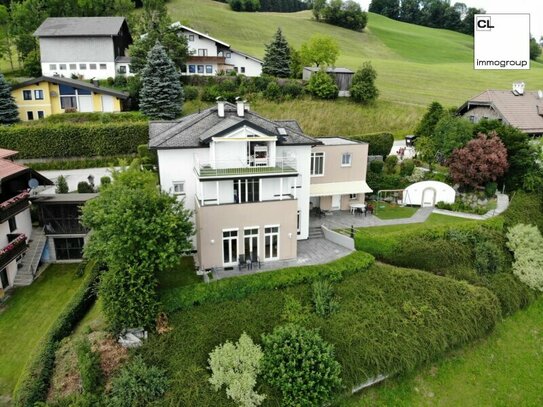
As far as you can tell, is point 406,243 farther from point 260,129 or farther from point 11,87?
point 11,87

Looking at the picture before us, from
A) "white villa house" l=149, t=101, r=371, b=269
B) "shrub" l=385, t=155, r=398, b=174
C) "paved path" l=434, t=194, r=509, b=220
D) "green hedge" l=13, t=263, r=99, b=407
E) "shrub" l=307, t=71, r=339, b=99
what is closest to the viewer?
"green hedge" l=13, t=263, r=99, b=407

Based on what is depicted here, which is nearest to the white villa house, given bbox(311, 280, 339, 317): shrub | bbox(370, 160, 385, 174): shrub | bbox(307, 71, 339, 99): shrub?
bbox(311, 280, 339, 317): shrub

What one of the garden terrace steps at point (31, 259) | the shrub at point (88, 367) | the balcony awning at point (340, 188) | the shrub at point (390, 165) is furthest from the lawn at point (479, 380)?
the garden terrace steps at point (31, 259)

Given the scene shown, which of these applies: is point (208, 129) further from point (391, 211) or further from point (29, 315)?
point (391, 211)

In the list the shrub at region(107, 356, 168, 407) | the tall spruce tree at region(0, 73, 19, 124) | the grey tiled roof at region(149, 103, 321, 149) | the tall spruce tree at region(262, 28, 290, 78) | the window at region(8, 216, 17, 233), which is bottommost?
the shrub at region(107, 356, 168, 407)

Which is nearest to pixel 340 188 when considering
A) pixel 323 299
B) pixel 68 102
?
pixel 323 299

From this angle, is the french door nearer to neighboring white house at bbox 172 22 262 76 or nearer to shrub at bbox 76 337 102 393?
shrub at bbox 76 337 102 393
